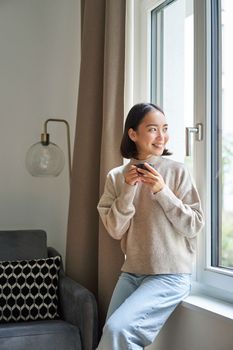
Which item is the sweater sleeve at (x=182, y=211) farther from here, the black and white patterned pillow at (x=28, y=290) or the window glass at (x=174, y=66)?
the black and white patterned pillow at (x=28, y=290)

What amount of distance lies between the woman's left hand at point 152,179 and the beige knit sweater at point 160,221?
2 cm

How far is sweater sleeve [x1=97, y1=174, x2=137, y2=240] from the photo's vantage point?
74.7 inches

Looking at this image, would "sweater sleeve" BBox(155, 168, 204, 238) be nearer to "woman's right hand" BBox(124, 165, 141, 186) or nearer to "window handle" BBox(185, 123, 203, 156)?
"woman's right hand" BBox(124, 165, 141, 186)

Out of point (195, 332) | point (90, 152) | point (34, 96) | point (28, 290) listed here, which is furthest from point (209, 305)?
point (34, 96)

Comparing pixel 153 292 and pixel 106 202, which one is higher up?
pixel 106 202

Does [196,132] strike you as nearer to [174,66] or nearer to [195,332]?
[174,66]

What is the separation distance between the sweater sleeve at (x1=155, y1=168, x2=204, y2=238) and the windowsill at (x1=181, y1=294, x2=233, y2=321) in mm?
274

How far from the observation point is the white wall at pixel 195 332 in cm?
173

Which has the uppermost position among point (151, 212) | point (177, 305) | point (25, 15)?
point (25, 15)

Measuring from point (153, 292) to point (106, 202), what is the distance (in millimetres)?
443

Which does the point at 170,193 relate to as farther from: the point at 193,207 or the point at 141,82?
the point at 141,82

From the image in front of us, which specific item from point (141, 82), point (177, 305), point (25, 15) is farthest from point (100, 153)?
point (25, 15)

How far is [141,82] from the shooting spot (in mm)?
2602

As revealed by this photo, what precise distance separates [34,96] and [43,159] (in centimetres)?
76
